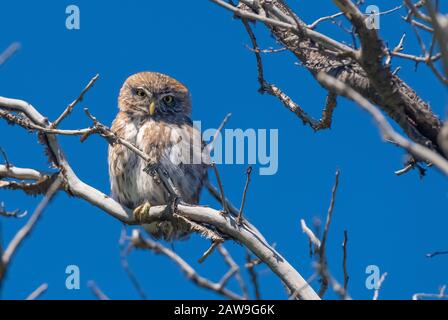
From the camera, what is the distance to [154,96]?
8023mm

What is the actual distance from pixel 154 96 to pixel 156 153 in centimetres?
121

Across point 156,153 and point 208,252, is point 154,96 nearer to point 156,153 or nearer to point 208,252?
point 156,153

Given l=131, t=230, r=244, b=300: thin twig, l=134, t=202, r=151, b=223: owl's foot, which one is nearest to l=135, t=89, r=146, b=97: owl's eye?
l=134, t=202, r=151, b=223: owl's foot

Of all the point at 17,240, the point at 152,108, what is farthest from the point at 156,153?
the point at 17,240

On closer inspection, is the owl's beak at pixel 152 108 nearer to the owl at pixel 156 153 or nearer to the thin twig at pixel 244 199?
the owl at pixel 156 153

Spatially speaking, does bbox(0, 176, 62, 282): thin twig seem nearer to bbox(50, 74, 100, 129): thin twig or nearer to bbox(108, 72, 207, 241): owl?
bbox(50, 74, 100, 129): thin twig

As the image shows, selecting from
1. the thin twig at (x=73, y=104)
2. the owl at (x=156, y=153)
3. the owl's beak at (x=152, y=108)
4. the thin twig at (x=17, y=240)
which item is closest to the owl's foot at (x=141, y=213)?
the owl at (x=156, y=153)

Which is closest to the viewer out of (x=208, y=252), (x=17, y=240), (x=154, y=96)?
(x=17, y=240)

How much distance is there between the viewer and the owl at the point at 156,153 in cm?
684

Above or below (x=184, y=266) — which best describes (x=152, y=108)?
above

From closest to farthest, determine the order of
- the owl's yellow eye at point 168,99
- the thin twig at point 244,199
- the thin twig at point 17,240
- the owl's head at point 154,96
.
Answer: the thin twig at point 17,240 < the thin twig at point 244,199 < the owl's head at point 154,96 < the owl's yellow eye at point 168,99

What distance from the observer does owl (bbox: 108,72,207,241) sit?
6.84 meters
